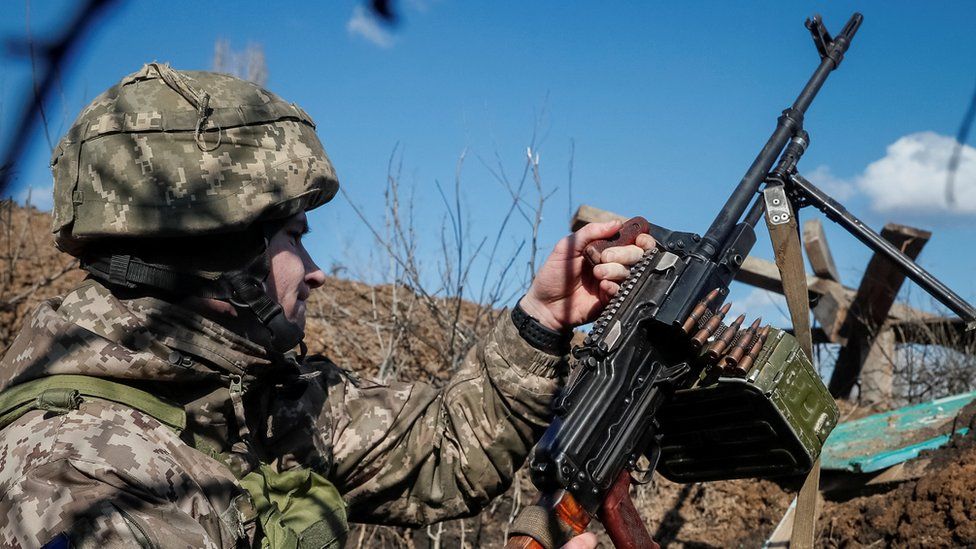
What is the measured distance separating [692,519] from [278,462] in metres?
4.13

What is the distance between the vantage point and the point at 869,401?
802 cm

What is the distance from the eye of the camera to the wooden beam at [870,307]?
6.72m

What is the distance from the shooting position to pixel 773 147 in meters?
3.47

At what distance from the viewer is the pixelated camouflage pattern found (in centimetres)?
263

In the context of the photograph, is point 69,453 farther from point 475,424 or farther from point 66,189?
point 475,424

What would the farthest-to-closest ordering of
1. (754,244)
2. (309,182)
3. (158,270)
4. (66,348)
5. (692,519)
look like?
(692,519) → (754,244) → (309,182) → (158,270) → (66,348)

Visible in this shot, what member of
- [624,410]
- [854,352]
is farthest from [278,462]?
[854,352]

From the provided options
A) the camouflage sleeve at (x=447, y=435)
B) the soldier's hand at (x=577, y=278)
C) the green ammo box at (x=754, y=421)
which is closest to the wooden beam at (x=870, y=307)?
the green ammo box at (x=754, y=421)

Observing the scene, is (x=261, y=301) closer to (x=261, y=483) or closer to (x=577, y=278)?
(x=261, y=483)

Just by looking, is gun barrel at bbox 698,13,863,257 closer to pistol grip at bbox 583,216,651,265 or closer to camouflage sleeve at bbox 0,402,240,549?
pistol grip at bbox 583,216,651,265

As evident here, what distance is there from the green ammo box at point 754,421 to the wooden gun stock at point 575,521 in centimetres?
35

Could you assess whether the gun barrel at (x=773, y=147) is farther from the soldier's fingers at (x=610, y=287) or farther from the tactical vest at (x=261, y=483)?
the tactical vest at (x=261, y=483)

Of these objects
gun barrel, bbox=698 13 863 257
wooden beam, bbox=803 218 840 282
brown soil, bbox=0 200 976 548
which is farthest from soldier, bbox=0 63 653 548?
wooden beam, bbox=803 218 840 282

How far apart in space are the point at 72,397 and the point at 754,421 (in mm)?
2146
